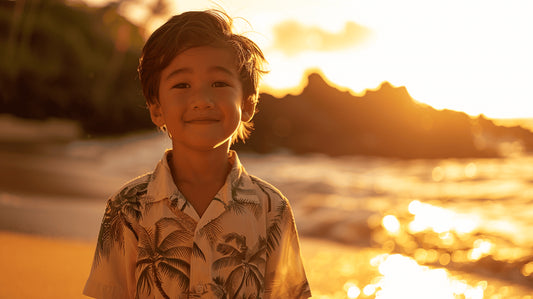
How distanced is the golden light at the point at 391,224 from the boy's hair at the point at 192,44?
6388mm

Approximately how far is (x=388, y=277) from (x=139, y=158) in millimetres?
14310

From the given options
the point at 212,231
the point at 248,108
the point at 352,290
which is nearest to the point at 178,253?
the point at 212,231

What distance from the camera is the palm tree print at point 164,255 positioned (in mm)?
1834

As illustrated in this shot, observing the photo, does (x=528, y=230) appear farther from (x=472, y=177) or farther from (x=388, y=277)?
(x=472, y=177)

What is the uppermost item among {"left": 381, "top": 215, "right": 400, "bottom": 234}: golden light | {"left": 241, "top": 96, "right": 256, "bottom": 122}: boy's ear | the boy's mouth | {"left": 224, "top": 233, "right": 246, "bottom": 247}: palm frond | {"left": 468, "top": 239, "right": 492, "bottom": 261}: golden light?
{"left": 381, "top": 215, "right": 400, "bottom": 234}: golden light

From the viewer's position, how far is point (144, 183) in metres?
1.98

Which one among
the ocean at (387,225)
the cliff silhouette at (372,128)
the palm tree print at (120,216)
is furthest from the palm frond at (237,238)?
the cliff silhouette at (372,128)

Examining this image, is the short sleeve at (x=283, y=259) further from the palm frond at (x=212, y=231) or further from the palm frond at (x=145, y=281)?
the palm frond at (x=145, y=281)

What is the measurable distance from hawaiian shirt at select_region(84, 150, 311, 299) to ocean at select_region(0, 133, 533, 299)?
2964mm

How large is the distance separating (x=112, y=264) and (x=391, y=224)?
7097 millimetres

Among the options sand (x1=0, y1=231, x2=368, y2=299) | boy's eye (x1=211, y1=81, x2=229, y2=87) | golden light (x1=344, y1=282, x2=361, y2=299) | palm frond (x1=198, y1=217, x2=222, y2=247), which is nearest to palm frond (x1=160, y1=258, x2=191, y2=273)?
palm frond (x1=198, y1=217, x2=222, y2=247)

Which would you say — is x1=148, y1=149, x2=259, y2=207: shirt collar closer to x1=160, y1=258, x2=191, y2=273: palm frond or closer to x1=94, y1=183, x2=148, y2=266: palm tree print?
x1=94, y1=183, x2=148, y2=266: palm tree print

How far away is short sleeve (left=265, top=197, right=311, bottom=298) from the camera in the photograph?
2016mm

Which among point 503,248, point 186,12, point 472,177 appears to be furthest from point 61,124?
point 186,12
